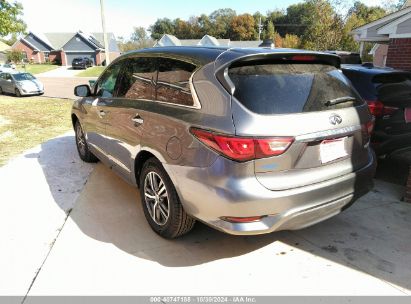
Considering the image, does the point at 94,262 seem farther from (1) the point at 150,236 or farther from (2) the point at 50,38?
(2) the point at 50,38

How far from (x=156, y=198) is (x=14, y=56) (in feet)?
207

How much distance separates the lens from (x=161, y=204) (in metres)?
3.34

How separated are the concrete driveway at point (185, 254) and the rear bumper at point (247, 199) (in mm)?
471

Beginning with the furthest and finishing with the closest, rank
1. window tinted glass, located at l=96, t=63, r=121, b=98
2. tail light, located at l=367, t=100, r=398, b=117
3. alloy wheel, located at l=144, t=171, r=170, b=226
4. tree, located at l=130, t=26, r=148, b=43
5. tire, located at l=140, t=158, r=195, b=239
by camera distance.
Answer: tree, located at l=130, t=26, r=148, b=43, tail light, located at l=367, t=100, r=398, b=117, window tinted glass, located at l=96, t=63, r=121, b=98, alloy wheel, located at l=144, t=171, r=170, b=226, tire, located at l=140, t=158, r=195, b=239

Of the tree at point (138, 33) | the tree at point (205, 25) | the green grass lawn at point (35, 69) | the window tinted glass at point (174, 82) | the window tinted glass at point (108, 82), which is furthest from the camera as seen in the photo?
the tree at point (138, 33)

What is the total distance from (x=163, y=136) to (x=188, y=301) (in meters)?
1.34

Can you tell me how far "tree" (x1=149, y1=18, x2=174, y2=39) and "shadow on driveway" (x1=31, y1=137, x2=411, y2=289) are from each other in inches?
3946

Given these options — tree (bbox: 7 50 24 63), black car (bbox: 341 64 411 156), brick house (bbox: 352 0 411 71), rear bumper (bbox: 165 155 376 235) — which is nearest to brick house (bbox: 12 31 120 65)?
tree (bbox: 7 50 24 63)

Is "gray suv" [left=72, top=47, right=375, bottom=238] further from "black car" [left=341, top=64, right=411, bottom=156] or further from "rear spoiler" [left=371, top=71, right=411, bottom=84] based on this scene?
"rear spoiler" [left=371, top=71, right=411, bottom=84]

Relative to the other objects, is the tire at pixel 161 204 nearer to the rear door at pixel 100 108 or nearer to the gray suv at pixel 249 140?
the gray suv at pixel 249 140

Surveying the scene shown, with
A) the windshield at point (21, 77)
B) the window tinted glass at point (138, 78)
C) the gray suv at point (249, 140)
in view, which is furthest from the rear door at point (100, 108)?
the windshield at point (21, 77)

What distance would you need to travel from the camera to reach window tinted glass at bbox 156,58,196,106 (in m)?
3.00

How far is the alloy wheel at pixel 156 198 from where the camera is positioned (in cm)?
327

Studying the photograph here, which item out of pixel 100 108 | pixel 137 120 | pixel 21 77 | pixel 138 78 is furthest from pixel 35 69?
pixel 137 120
